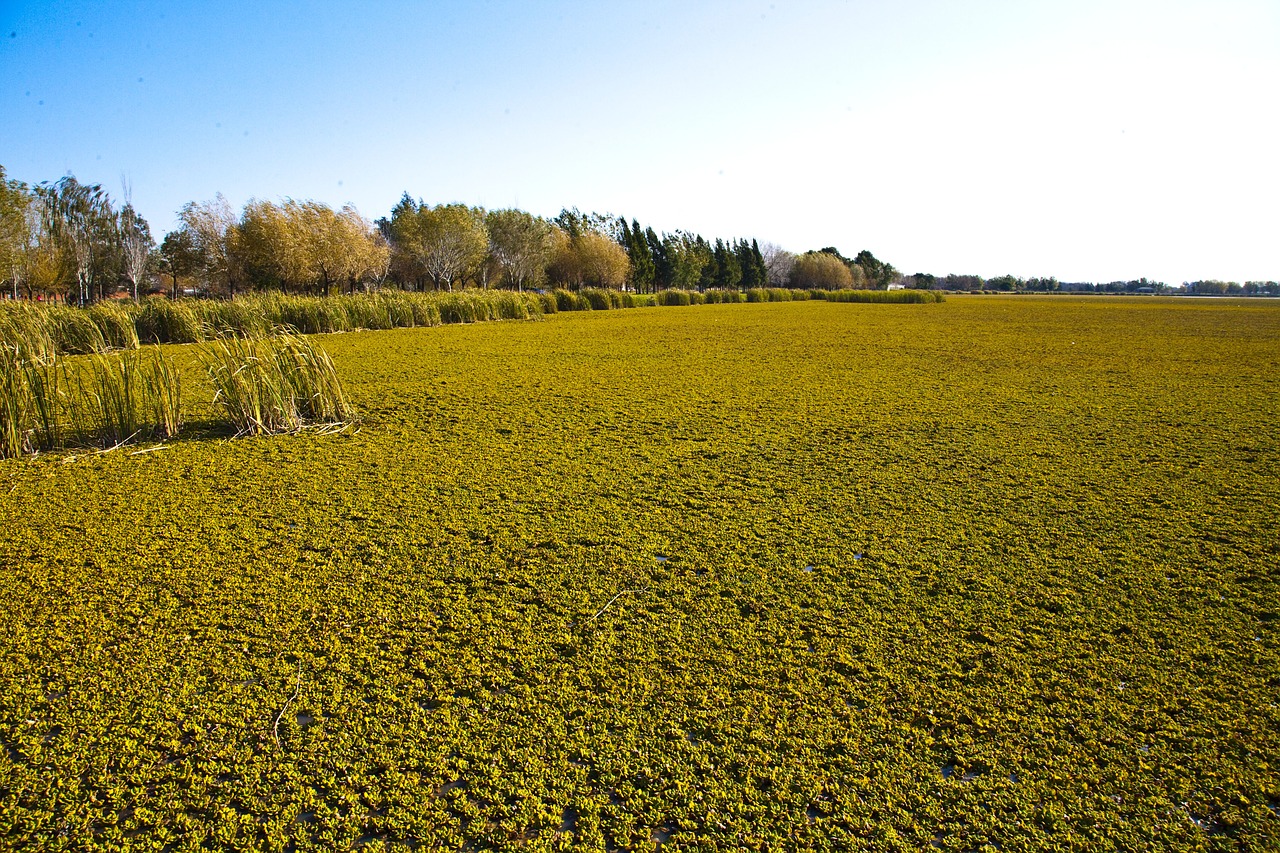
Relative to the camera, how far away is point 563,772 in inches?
60.5

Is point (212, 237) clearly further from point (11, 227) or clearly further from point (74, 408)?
point (74, 408)

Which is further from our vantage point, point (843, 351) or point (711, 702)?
point (843, 351)

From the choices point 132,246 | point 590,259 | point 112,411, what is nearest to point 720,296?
point 590,259

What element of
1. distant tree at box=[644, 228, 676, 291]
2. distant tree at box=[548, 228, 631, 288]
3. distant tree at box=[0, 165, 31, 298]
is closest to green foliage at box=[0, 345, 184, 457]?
distant tree at box=[0, 165, 31, 298]

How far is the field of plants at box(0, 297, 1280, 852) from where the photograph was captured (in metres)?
1.45

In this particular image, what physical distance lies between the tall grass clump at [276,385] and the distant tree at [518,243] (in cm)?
3284

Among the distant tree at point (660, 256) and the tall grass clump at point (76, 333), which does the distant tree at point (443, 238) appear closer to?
the distant tree at point (660, 256)

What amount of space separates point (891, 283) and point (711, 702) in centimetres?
9756

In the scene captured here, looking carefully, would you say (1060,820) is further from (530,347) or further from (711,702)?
(530,347)

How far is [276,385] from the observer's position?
15.5ft

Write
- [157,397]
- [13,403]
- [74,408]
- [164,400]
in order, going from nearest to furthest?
1. [13,403]
2. [74,408]
3. [164,400]
4. [157,397]

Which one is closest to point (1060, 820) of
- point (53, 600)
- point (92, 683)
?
point (92, 683)

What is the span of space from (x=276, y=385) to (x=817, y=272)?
68.7m

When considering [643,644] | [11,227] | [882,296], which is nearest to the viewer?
[643,644]
